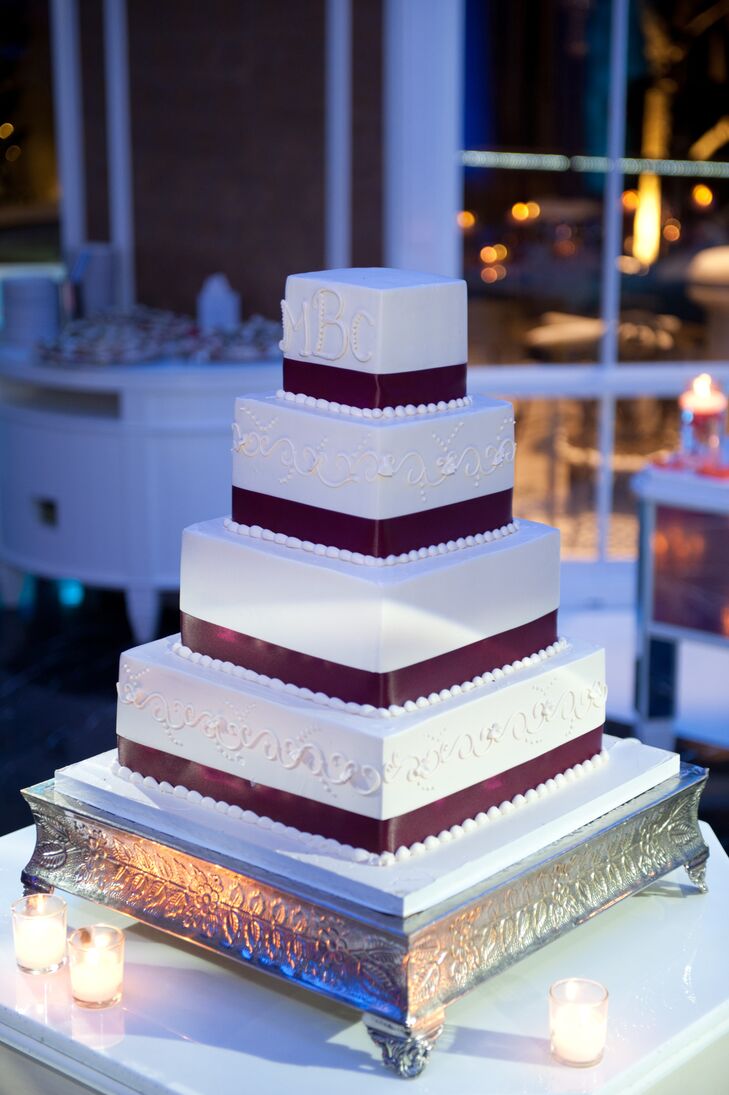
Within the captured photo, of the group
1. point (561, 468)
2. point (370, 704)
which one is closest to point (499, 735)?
point (370, 704)

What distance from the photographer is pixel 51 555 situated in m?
4.95

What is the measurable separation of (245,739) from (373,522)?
340 mm

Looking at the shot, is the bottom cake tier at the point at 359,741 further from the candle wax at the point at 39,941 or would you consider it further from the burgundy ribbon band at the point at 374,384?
the burgundy ribbon band at the point at 374,384

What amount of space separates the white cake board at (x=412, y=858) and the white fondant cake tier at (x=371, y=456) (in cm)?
42

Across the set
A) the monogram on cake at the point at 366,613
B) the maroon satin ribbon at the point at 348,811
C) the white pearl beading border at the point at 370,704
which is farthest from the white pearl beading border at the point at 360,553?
the maroon satin ribbon at the point at 348,811

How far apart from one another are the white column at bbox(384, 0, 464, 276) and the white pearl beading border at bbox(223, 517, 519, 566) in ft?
9.08

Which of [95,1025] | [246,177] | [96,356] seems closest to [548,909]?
[95,1025]

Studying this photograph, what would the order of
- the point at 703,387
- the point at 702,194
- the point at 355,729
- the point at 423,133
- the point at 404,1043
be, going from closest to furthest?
the point at 404,1043 → the point at 355,729 → the point at 703,387 → the point at 423,133 → the point at 702,194

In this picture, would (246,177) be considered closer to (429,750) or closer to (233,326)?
(233,326)

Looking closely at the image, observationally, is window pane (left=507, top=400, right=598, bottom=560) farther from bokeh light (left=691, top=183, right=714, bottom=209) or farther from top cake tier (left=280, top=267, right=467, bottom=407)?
top cake tier (left=280, top=267, right=467, bottom=407)

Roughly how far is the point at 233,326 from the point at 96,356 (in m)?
0.46

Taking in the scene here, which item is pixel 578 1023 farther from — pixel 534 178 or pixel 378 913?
pixel 534 178

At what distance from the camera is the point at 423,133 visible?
16.0 feet

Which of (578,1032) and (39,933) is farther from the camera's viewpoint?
(39,933)
